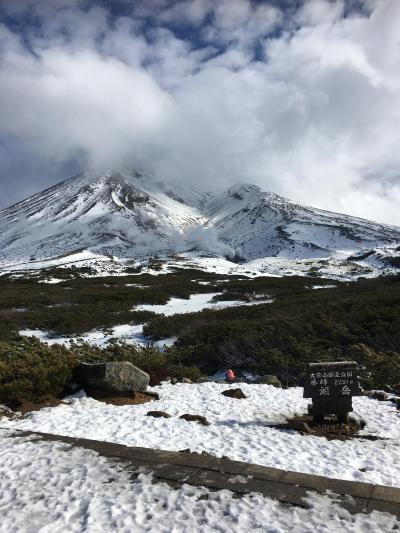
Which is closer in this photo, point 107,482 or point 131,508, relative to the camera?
point 131,508

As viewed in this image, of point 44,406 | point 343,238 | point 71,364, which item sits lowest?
point 44,406

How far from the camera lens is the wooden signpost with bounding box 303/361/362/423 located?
8086 mm

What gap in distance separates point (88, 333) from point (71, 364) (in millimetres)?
12035

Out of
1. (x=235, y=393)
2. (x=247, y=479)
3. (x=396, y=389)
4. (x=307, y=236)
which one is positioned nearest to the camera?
(x=247, y=479)

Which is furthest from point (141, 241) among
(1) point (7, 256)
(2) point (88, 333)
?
(2) point (88, 333)

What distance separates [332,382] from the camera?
8188 millimetres

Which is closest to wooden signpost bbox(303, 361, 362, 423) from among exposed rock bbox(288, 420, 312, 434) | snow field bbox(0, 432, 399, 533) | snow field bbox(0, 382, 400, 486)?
exposed rock bbox(288, 420, 312, 434)

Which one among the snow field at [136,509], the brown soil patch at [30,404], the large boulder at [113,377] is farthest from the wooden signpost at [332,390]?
the brown soil patch at [30,404]

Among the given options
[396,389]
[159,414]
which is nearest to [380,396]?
[396,389]

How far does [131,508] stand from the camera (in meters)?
4.76

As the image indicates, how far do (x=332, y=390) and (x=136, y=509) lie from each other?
462 cm

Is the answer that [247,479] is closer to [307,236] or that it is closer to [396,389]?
[396,389]

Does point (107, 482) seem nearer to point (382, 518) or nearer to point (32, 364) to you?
point (382, 518)

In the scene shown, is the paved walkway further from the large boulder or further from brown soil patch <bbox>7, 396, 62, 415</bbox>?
the large boulder
